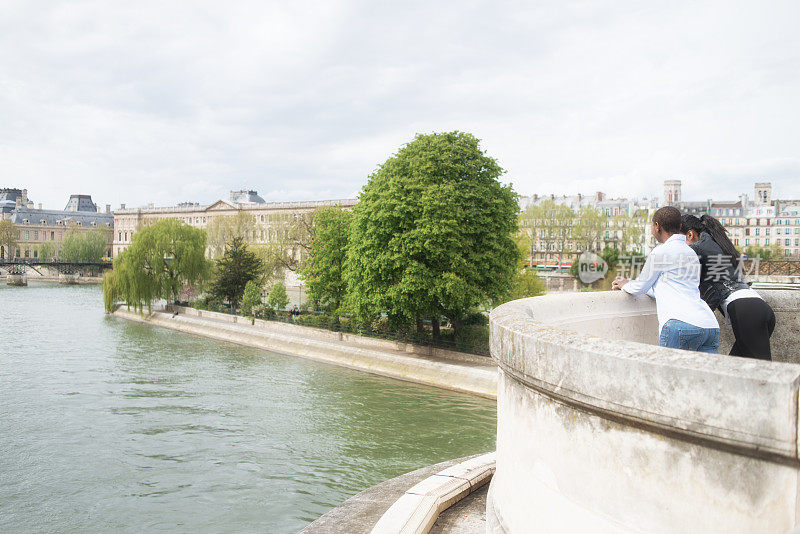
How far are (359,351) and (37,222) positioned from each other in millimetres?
111524

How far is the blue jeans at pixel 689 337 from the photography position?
3.49 meters

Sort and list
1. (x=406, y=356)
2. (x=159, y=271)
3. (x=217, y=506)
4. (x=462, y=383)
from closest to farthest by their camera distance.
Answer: (x=217, y=506)
(x=462, y=383)
(x=406, y=356)
(x=159, y=271)

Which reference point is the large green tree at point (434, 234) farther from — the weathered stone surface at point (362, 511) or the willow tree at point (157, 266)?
Result: the willow tree at point (157, 266)

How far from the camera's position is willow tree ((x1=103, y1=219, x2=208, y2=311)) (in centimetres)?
3888

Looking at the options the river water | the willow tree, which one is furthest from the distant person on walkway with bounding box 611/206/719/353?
the willow tree

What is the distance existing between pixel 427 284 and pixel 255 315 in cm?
1631

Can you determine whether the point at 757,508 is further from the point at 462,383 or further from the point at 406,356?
the point at 406,356

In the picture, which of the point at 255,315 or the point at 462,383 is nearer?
the point at 462,383

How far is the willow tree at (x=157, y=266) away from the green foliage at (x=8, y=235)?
73101 mm

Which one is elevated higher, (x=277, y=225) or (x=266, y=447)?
(x=277, y=225)

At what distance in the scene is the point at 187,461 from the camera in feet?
42.8

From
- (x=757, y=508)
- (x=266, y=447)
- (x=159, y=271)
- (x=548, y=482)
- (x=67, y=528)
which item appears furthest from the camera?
(x=159, y=271)

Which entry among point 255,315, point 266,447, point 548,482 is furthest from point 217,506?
point 255,315

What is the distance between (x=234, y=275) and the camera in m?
39.5
